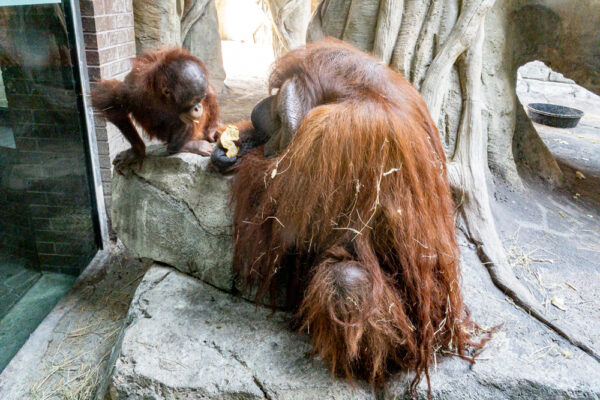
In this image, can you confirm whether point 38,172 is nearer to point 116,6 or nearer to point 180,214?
point 180,214

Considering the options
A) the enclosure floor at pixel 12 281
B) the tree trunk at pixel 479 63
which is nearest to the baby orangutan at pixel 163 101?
the enclosure floor at pixel 12 281

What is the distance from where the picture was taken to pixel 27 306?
9.55ft

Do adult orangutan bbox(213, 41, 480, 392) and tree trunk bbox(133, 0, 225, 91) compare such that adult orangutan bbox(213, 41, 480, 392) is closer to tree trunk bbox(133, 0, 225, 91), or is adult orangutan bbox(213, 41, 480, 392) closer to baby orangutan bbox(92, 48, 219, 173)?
baby orangutan bbox(92, 48, 219, 173)

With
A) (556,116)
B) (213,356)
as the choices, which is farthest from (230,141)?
(556,116)

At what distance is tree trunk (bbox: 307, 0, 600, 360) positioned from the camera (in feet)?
10.1

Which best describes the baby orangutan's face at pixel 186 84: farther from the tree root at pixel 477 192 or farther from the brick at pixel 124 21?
the tree root at pixel 477 192

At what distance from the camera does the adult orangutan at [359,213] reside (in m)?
1.73

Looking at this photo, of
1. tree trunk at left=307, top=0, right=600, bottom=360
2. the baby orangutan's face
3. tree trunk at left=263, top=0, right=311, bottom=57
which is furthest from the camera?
tree trunk at left=263, top=0, right=311, bottom=57

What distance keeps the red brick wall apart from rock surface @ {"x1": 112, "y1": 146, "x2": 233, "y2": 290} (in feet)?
2.03

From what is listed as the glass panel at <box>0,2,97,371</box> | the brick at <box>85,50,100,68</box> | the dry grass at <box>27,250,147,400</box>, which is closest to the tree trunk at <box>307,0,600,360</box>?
the brick at <box>85,50,100,68</box>

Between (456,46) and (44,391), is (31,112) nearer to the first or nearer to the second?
(44,391)

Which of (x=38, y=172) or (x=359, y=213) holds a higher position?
(x=359, y=213)

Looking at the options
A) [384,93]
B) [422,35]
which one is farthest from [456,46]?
[384,93]

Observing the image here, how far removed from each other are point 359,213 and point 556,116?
525cm
